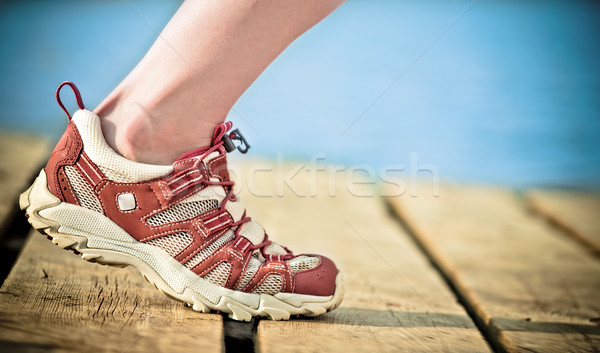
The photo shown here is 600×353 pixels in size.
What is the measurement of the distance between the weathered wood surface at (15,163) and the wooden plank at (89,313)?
28cm

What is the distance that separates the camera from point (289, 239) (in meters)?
1.68

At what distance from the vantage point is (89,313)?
0.99 m

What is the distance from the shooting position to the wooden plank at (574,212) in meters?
1.88

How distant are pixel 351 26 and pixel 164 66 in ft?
30.1

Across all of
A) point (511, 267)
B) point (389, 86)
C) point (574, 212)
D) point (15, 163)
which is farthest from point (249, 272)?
point (389, 86)

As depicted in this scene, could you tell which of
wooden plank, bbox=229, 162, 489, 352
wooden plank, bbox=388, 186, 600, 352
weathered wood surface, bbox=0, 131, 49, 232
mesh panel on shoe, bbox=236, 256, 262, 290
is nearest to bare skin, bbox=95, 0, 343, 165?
mesh panel on shoe, bbox=236, 256, 262, 290

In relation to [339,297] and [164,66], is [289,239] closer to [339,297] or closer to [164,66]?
[339,297]

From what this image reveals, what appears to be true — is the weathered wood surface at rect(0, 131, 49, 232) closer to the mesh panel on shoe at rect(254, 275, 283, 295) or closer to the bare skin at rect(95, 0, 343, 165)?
the bare skin at rect(95, 0, 343, 165)

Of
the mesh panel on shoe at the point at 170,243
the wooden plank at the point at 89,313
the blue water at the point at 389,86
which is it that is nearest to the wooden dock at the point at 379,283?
the wooden plank at the point at 89,313

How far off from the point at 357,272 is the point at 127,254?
616 millimetres

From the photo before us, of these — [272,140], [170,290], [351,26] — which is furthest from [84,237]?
[351,26]

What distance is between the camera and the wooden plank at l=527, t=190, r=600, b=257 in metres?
1.88

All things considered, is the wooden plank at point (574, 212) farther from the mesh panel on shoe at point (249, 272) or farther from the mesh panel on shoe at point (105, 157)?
the mesh panel on shoe at point (105, 157)

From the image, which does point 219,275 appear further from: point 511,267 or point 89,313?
point 511,267
